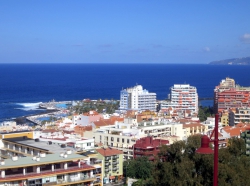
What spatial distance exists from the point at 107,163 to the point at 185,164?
19.9ft

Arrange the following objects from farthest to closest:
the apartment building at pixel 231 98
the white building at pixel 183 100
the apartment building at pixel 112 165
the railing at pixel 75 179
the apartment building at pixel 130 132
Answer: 1. the white building at pixel 183 100
2. the apartment building at pixel 231 98
3. the apartment building at pixel 130 132
4. the apartment building at pixel 112 165
5. the railing at pixel 75 179

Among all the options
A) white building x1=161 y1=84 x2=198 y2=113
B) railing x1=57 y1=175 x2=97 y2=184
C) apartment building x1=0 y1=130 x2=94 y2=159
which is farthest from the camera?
white building x1=161 y1=84 x2=198 y2=113

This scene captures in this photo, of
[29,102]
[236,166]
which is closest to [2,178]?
[236,166]

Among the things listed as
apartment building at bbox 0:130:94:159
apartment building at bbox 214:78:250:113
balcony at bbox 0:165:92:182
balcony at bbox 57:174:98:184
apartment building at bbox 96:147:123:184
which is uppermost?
apartment building at bbox 214:78:250:113

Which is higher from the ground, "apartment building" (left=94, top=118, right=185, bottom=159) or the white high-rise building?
the white high-rise building

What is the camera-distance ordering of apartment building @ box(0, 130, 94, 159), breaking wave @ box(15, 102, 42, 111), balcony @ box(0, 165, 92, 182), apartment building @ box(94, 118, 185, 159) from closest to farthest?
balcony @ box(0, 165, 92, 182)
apartment building @ box(0, 130, 94, 159)
apartment building @ box(94, 118, 185, 159)
breaking wave @ box(15, 102, 42, 111)

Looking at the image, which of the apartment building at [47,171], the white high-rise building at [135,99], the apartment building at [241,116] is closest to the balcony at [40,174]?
the apartment building at [47,171]

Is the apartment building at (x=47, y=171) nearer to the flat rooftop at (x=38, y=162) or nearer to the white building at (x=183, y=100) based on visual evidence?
the flat rooftop at (x=38, y=162)

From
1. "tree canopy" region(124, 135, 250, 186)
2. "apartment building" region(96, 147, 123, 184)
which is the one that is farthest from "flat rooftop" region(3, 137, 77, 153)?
"apartment building" region(96, 147, 123, 184)

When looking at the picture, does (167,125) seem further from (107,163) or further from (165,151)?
(165,151)

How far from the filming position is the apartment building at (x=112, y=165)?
1764 cm

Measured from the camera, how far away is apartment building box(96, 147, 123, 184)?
57.9 feet

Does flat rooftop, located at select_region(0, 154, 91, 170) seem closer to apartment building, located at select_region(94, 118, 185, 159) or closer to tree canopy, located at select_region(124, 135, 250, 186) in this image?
tree canopy, located at select_region(124, 135, 250, 186)

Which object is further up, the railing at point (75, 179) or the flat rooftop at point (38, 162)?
the flat rooftop at point (38, 162)
